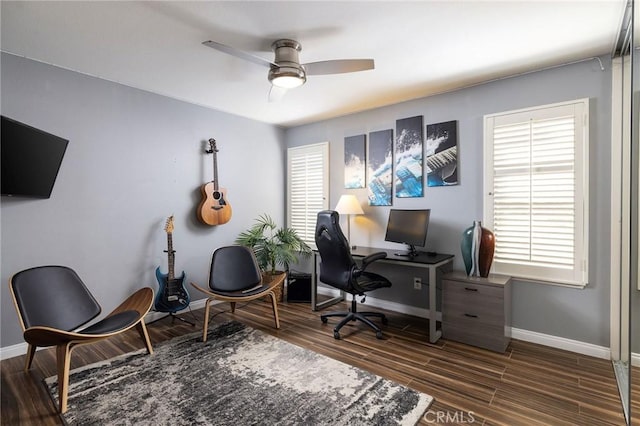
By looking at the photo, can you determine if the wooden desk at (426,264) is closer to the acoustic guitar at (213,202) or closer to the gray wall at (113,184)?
the acoustic guitar at (213,202)

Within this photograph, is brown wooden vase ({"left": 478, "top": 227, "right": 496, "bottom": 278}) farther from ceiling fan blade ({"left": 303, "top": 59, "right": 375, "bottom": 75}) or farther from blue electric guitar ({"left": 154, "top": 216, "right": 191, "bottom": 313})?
blue electric guitar ({"left": 154, "top": 216, "right": 191, "bottom": 313})

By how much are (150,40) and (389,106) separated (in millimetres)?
2655

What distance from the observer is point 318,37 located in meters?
2.42

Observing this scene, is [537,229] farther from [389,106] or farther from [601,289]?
[389,106]

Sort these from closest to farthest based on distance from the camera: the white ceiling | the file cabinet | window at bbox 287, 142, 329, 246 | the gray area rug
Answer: the gray area rug < the white ceiling < the file cabinet < window at bbox 287, 142, 329, 246

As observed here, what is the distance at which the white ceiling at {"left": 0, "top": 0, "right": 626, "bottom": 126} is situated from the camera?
208 centimetres

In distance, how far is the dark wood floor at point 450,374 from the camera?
197 centimetres

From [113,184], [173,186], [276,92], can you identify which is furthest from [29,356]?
[276,92]

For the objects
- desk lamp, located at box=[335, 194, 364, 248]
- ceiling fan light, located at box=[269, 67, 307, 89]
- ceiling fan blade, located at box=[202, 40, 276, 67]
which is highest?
ceiling fan blade, located at box=[202, 40, 276, 67]

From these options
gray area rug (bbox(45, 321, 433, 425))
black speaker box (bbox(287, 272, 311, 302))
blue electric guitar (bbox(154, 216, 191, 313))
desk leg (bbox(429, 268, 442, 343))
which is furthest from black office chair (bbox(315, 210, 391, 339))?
blue electric guitar (bbox(154, 216, 191, 313))

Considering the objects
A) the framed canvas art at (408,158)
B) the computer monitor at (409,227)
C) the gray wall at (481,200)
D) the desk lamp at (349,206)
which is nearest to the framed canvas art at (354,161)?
the gray wall at (481,200)

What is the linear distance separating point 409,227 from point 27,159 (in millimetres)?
3469

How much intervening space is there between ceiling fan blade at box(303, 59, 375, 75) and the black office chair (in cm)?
126

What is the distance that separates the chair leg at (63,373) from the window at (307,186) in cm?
317
